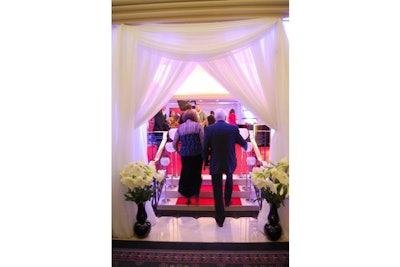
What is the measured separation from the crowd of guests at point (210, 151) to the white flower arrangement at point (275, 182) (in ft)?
1.55

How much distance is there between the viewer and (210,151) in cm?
267

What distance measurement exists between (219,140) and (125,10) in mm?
1708

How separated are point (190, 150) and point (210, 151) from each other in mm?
412

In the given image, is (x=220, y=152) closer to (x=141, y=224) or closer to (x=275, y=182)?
(x=275, y=182)

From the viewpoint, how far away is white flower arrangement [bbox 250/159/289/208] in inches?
81.0

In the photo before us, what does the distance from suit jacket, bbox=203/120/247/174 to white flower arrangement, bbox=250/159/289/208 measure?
0.42 meters

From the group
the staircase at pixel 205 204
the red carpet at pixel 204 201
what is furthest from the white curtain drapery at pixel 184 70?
the red carpet at pixel 204 201

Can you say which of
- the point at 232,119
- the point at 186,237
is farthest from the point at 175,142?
the point at 232,119

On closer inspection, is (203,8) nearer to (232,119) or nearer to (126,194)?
(126,194)

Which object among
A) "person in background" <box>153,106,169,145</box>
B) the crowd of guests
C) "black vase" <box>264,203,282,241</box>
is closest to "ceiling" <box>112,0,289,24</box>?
the crowd of guests

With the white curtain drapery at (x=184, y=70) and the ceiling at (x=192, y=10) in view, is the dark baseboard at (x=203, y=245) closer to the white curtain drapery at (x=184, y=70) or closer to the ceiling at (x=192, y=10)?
the white curtain drapery at (x=184, y=70)

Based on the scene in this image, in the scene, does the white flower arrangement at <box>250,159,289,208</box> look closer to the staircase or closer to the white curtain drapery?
the white curtain drapery

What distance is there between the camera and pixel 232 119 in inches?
220

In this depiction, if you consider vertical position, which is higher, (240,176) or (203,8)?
(203,8)
